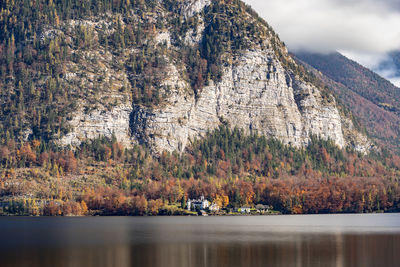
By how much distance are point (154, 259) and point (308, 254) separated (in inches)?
950

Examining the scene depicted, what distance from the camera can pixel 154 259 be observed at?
263ft

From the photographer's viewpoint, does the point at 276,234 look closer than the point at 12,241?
No

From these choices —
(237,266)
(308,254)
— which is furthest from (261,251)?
(237,266)

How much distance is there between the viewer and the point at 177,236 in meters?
118

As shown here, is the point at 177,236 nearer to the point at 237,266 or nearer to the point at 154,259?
the point at 154,259

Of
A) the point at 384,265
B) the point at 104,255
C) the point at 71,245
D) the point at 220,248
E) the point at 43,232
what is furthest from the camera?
the point at 43,232

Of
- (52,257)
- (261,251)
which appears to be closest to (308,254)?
(261,251)

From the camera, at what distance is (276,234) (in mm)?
120438

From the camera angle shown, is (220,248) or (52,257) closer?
(52,257)

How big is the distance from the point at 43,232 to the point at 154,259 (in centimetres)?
5974

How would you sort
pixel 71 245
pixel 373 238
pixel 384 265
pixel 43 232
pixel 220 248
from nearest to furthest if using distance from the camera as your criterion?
pixel 384 265, pixel 220 248, pixel 71 245, pixel 373 238, pixel 43 232

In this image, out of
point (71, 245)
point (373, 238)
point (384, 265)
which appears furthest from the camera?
point (373, 238)

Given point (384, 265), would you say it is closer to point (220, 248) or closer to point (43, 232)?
point (220, 248)

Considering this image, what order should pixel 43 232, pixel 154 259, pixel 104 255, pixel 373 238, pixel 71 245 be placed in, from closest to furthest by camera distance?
pixel 154 259, pixel 104 255, pixel 71 245, pixel 373 238, pixel 43 232
